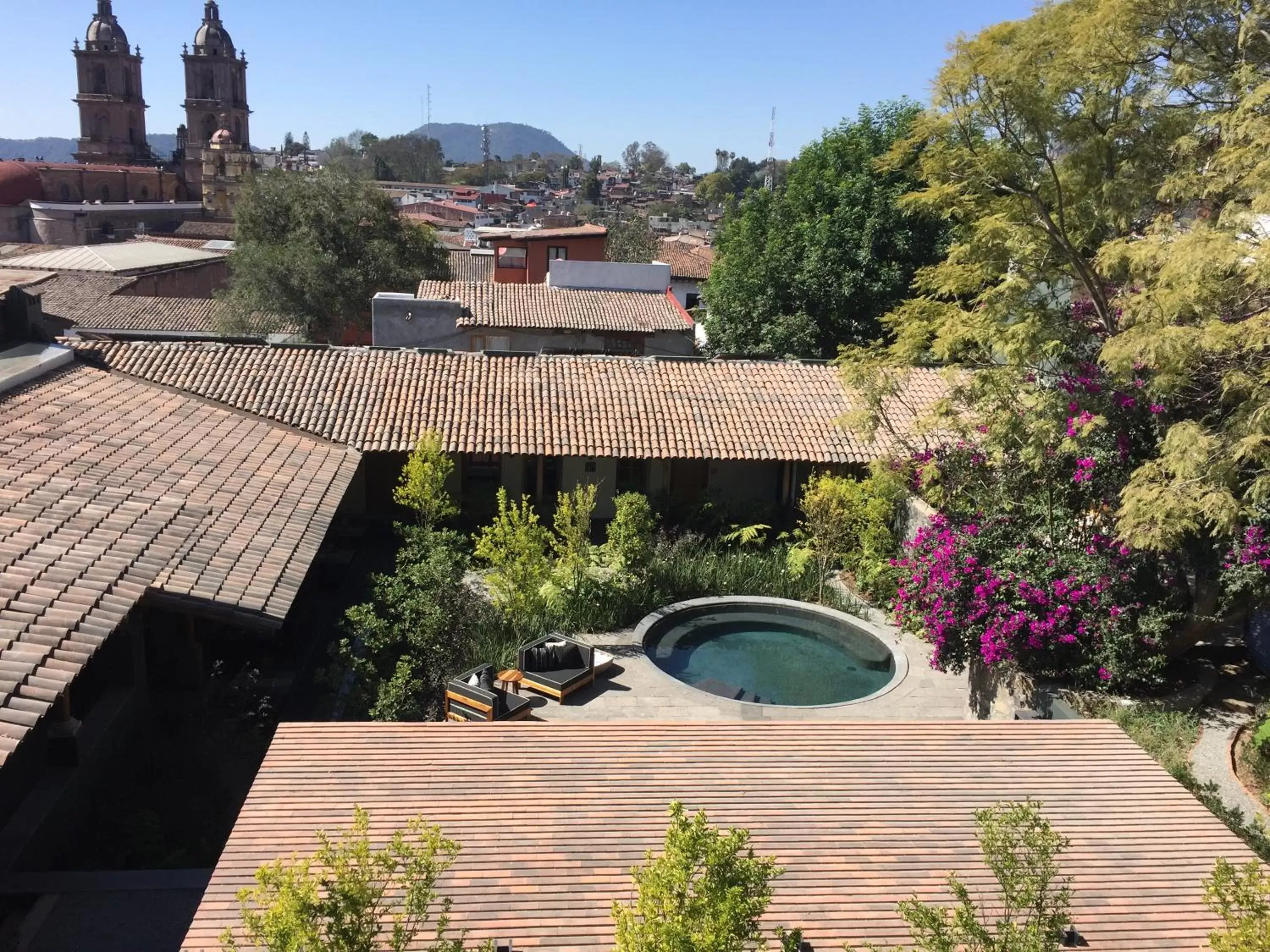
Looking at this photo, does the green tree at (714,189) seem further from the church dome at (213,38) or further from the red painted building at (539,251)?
the red painted building at (539,251)

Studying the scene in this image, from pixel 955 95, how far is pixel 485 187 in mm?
125351

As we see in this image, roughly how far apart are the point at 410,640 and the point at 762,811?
6.61 meters

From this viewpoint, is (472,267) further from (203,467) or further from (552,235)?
(203,467)

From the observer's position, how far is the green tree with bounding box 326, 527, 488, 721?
11.8 meters

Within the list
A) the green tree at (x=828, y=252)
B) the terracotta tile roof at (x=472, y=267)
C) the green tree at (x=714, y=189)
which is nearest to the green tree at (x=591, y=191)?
the green tree at (x=714, y=189)

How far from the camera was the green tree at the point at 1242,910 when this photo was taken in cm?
486

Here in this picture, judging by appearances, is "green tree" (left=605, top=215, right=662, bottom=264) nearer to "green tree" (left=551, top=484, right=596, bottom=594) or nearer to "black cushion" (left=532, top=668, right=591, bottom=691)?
"green tree" (left=551, top=484, right=596, bottom=594)

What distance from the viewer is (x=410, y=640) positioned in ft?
42.7

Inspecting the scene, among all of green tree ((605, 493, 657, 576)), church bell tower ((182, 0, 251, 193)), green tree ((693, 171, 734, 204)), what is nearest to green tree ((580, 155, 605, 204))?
green tree ((693, 171, 734, 204))

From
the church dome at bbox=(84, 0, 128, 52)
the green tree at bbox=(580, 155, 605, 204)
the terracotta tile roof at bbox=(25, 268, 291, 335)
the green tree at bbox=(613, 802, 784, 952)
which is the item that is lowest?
the green tree at bbox=(613, 802, 784, 952)

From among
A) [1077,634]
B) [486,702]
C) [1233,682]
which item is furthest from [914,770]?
[1233,682]

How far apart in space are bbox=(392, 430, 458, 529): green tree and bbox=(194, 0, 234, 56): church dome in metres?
88.7

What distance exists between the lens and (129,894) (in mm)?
8203

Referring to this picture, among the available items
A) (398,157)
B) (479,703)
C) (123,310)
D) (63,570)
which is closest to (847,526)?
(479,703)
